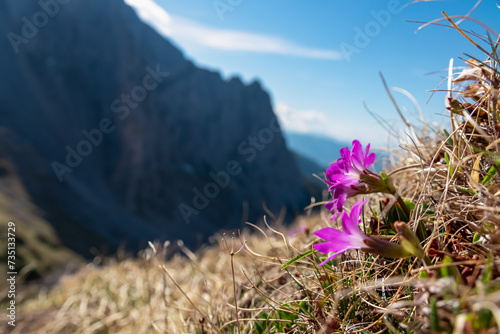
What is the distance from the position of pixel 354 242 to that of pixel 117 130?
5284 centimetres

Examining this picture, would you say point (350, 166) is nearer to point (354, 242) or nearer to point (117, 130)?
point (354, 242)

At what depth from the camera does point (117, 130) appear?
4994 centimetres

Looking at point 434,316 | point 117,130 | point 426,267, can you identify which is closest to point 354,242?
point 426,267

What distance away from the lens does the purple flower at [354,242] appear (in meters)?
0.93

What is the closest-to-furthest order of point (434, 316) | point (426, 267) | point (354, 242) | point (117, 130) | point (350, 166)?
point (434, 316)
point (426, 267)
point (354, 242)
point (350, 166)
point (117, 130)

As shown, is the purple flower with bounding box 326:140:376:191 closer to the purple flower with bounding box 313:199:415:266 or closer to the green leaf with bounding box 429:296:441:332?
the purple flower with bounding box 313:199:415:266

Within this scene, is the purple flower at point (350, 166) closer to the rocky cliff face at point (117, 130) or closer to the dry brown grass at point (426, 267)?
the dry brown grass at point (426, 267)

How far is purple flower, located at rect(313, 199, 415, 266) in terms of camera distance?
929 millimetres

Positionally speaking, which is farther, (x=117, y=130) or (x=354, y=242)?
(x=117, y=130)

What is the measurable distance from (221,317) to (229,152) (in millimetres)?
64882

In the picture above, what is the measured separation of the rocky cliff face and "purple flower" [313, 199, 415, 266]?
27761mm

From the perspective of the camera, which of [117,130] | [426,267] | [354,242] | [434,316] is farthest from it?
[117,130]

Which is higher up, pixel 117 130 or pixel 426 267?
pixel 117 130

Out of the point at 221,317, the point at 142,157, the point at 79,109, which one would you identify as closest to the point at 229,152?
the point at 142,157
